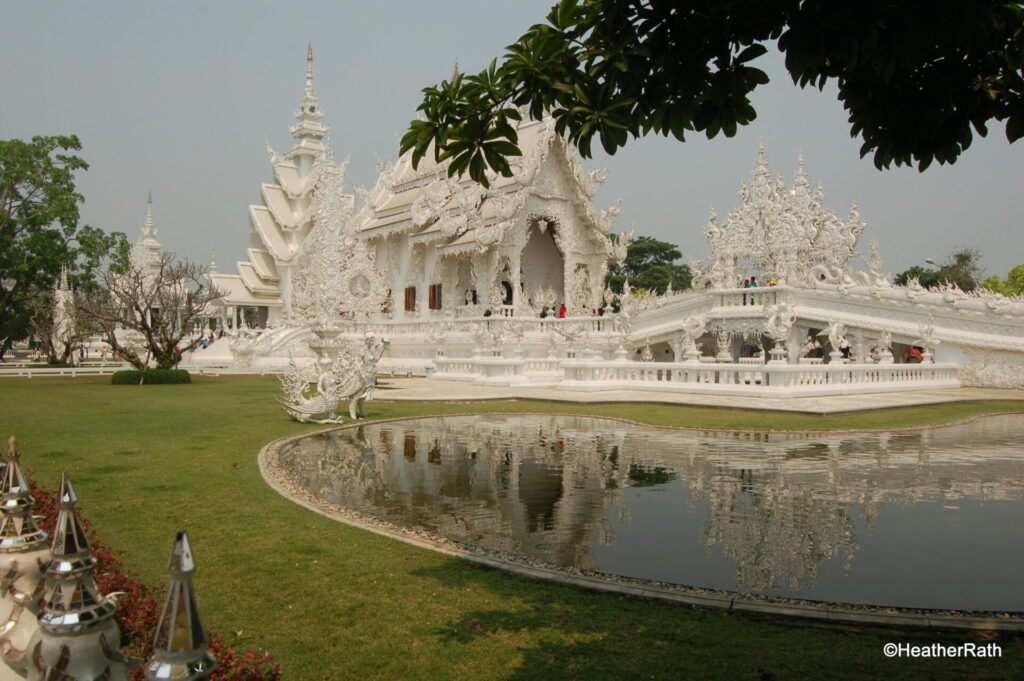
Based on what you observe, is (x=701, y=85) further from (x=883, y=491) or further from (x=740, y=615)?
(x=883, y=491)

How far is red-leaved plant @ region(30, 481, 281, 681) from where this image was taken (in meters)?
3.11

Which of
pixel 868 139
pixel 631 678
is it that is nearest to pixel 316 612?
pixel 631 678

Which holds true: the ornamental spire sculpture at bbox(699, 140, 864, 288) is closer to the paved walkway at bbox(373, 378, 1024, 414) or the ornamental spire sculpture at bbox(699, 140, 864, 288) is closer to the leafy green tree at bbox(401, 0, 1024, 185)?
the paved walkway at bbox(373, 378, 1024, 414)

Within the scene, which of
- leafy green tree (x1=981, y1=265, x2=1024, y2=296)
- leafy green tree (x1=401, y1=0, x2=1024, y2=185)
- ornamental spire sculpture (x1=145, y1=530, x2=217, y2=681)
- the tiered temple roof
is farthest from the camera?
leafy green tree (x1=981, y1=265, x2=1024, y2=296)

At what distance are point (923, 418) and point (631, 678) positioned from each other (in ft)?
40.0

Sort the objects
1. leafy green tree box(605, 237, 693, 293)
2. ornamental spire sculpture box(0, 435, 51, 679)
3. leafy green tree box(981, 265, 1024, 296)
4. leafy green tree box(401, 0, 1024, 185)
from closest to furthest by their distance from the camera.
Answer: leafy green tree box(401, 0, 1024, 185), ornamental spire sculpture box(0, 435, 51, 679), leafy green tree box(981, 265, 1024, 296), leafy green tree box(605, 237, 693, 293)

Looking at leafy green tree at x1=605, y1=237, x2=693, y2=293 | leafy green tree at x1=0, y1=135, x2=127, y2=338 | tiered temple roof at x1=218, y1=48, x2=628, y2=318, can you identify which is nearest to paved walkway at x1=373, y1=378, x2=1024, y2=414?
tiered temple roof at x1=218, y1=48, x2=628, y2=318

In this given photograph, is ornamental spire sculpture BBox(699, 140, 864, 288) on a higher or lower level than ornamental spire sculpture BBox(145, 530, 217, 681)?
higher

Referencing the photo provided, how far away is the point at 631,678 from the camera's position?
137 inches

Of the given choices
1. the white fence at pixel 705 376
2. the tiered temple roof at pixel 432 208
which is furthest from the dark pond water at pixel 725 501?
the tiered temple roof at pixel 432 208

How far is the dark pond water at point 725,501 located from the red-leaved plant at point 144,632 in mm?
2407

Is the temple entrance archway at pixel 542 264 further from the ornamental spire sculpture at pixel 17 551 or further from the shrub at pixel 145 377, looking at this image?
the ornamental spire sculpture at pixel 17 551

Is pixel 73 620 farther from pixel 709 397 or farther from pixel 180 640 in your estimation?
pixel 709 397

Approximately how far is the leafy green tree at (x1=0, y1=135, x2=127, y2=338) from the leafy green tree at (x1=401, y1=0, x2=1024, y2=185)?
119 feet
